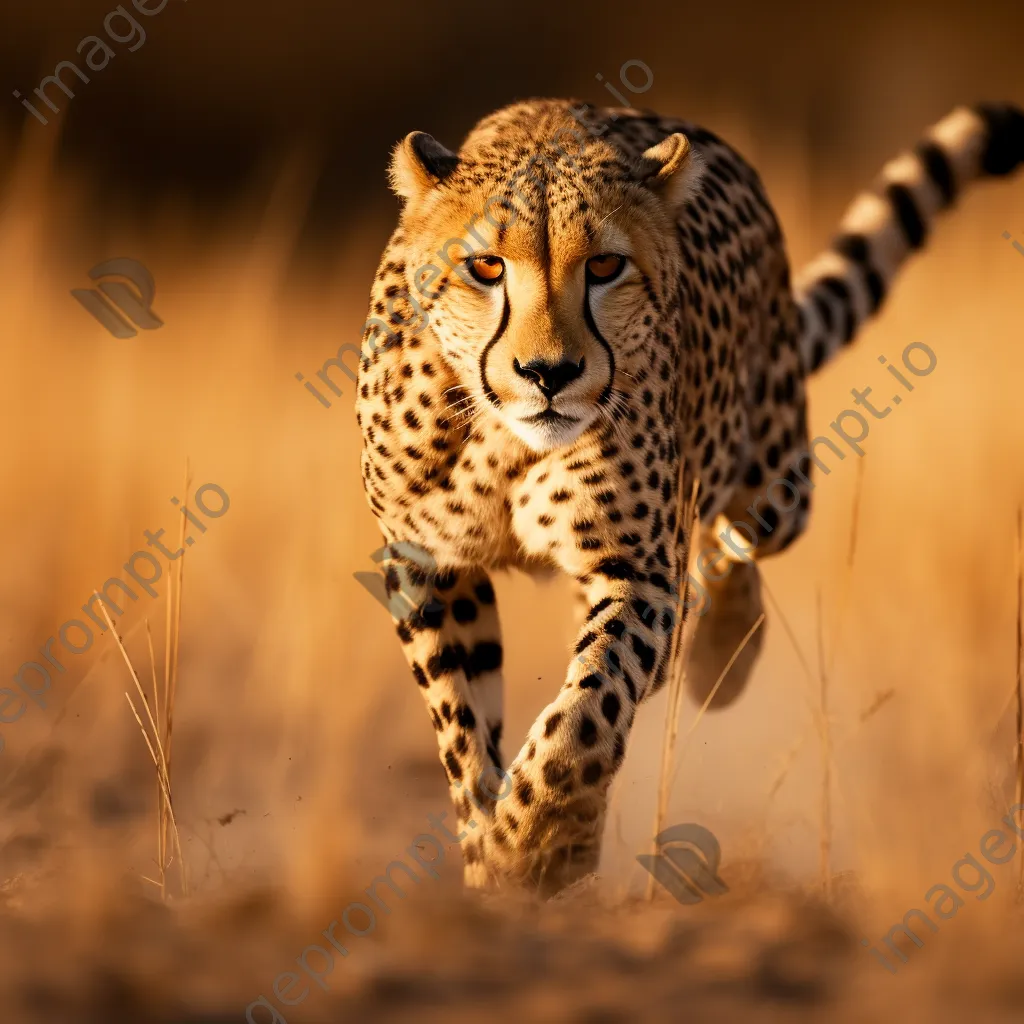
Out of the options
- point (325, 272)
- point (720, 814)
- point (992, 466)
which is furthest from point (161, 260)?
point (720, 814)

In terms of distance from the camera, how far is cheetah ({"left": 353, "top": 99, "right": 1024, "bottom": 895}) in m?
2.48

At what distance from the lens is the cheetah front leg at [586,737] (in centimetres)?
247

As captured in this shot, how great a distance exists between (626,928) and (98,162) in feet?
25.6

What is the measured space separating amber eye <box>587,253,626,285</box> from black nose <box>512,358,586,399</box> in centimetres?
20

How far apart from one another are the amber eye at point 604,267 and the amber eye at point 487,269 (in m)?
0.14

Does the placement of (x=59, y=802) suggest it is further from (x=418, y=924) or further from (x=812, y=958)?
(x=812, y=958)

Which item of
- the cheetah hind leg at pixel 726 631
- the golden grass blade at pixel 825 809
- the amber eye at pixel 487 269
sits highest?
the amber eye at pixel 487 269

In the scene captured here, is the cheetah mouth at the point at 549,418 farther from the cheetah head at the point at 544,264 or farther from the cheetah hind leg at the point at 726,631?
the cheetah hind leg at the point at 726,631

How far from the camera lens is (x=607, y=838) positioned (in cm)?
376

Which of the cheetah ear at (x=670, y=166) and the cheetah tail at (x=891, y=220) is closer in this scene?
the cheetah ear at (x=670, y=166)

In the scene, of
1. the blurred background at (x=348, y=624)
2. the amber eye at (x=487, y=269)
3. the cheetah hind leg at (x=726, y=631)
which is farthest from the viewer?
the cheetah hind leg at (x=726, y=631)

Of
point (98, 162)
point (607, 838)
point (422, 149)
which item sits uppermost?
point (98, 162)

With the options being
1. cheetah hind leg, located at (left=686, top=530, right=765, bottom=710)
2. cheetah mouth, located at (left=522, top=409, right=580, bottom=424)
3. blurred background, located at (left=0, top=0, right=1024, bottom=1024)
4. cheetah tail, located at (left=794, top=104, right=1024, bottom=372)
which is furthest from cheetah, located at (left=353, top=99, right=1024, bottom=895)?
cheetah tail, located at (left=794, top=104, right=1024, bottom=372)

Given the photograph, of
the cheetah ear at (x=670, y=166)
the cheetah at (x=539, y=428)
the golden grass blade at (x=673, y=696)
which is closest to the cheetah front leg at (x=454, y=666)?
the cheetah at (x=539, y=428)
